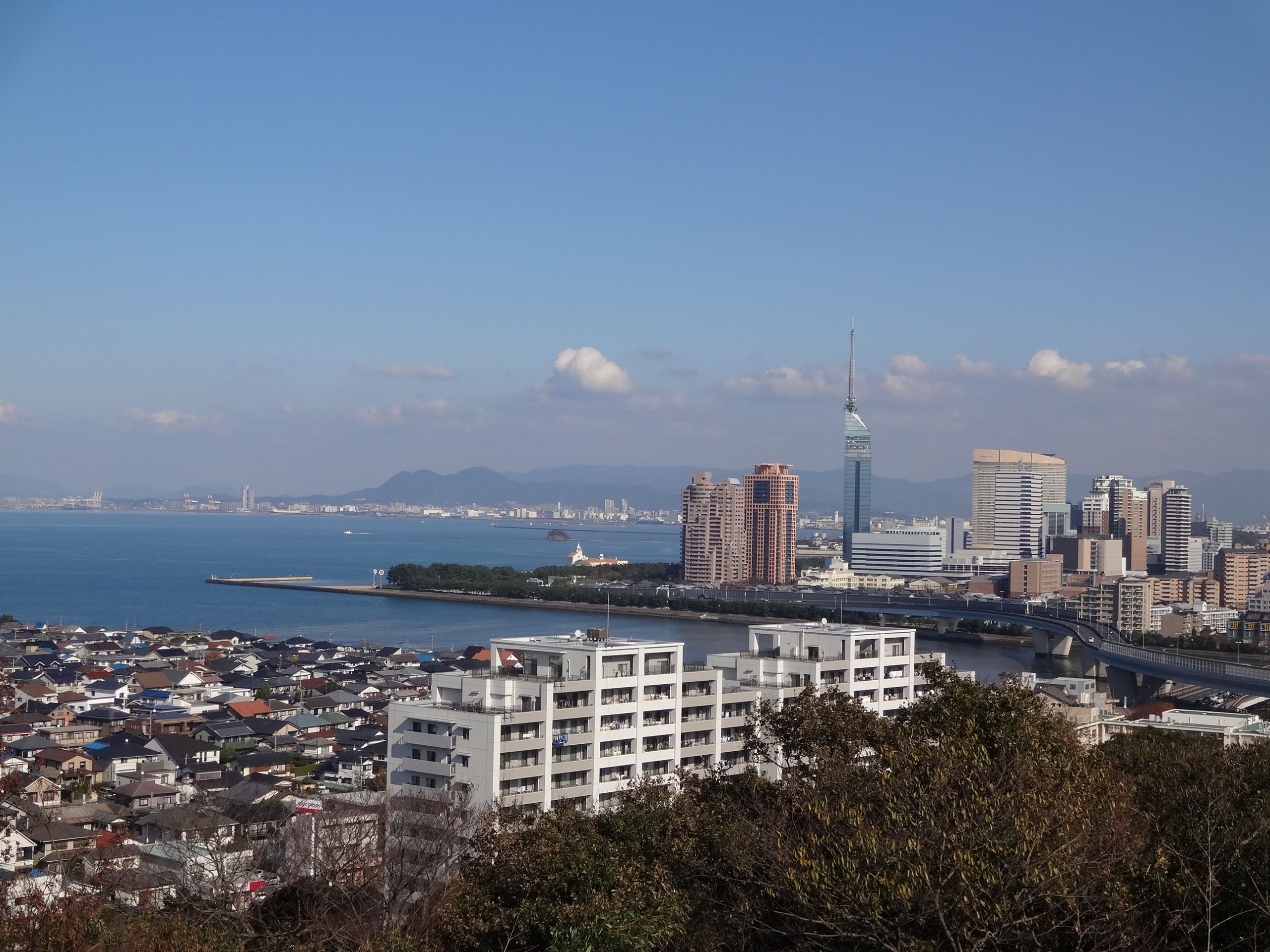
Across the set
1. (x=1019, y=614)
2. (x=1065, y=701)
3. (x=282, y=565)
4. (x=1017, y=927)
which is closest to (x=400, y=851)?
(x=1017, y=927)

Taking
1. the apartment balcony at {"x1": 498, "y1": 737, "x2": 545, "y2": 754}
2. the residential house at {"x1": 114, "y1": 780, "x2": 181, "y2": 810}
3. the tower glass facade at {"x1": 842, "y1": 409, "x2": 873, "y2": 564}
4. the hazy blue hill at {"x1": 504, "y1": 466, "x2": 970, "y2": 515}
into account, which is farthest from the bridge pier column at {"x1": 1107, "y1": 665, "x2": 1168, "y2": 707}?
the hazy blue hill at {"x1": 504, "y1": 466, "x2": 970, "y2": 515}

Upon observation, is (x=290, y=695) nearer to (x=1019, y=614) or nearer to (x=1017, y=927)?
(x=1017, y=927)

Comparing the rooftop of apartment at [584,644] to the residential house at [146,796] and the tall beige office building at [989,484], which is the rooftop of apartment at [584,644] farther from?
the tall beige office building at [989,484]

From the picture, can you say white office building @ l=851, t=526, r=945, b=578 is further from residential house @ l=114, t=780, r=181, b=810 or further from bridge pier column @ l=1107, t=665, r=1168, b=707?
residential house @ l=114, t=780, r=181, b=810

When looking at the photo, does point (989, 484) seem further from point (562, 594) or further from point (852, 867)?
point (852, 867)

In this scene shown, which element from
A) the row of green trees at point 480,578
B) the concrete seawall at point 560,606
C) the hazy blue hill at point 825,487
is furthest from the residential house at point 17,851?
the hazy blue hill at point 825,487

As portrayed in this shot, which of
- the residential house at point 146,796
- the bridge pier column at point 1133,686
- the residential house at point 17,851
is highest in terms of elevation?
the residential house at point 17,851
